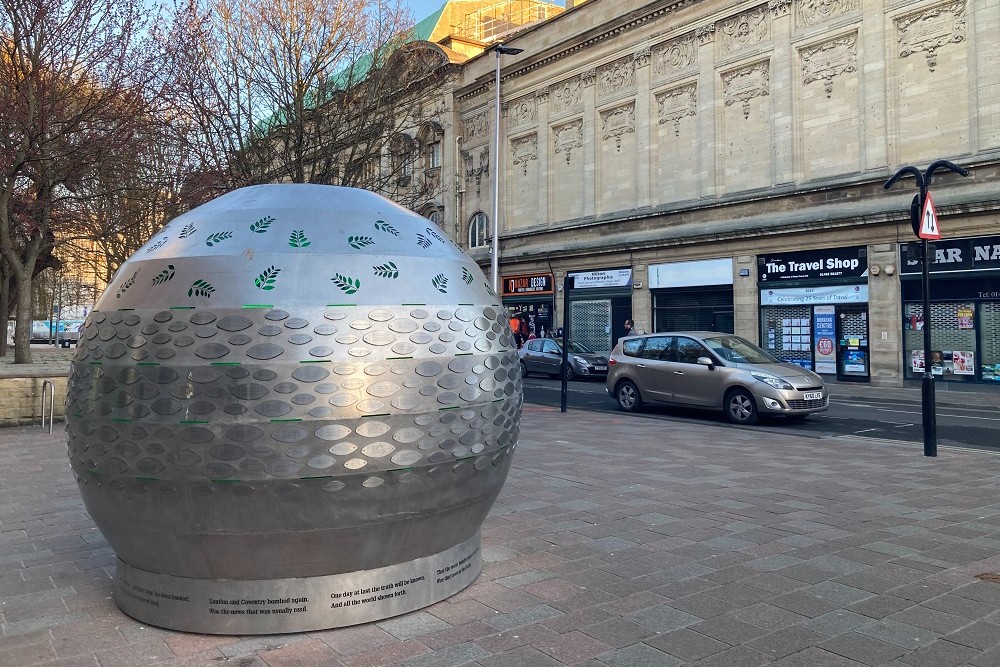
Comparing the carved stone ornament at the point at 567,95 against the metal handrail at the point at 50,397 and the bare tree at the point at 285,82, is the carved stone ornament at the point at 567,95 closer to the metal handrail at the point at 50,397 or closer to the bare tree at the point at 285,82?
the bare tree at the point at 285,82

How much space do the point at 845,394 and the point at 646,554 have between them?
56.0 ft

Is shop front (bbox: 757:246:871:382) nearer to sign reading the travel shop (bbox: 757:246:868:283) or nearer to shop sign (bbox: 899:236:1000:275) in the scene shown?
sign reading the travel shop (bbox: 757:246:868:283)

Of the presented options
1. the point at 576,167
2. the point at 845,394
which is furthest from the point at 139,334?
the point at 576,167

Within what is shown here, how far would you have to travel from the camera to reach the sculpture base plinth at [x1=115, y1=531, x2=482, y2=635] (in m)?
3.74

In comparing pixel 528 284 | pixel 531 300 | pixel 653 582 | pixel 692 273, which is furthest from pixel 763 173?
pixel 653 582

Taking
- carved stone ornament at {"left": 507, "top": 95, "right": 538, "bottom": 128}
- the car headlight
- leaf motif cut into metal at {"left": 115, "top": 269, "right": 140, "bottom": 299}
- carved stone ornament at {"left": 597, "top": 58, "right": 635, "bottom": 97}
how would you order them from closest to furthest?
leaf motif cut into metal at {"left": 115, "top": 269, "right": 140, "bottom": 299} → the car headlight → carved stone ornament at {"left": 597, "top": 58, "right": 635, "bottom": 97} → carved stone ornament at {"left": 507, "top": 95, "right": 538, "bottom": 128}

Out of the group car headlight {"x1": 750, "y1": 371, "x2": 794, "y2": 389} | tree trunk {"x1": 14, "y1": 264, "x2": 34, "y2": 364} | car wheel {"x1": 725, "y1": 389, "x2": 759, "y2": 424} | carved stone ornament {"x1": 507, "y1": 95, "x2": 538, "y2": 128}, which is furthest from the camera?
carved stone ornament {"x1": 507, "y1": 95, "x2": 538, "y2": 128}

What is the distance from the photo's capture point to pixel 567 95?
34.3m

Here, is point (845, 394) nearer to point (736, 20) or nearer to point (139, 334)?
point (736, 20)

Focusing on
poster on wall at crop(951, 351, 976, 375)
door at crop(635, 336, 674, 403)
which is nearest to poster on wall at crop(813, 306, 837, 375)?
poster on wall at crop(951, 351, 976, 375)

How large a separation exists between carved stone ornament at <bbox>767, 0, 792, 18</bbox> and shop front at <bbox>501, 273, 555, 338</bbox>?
14.1 m

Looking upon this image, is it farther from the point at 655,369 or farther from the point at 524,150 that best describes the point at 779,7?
the point at 655,369

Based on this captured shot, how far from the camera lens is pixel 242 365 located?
11.5 feet

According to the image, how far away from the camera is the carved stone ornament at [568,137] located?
33875 millimetres
